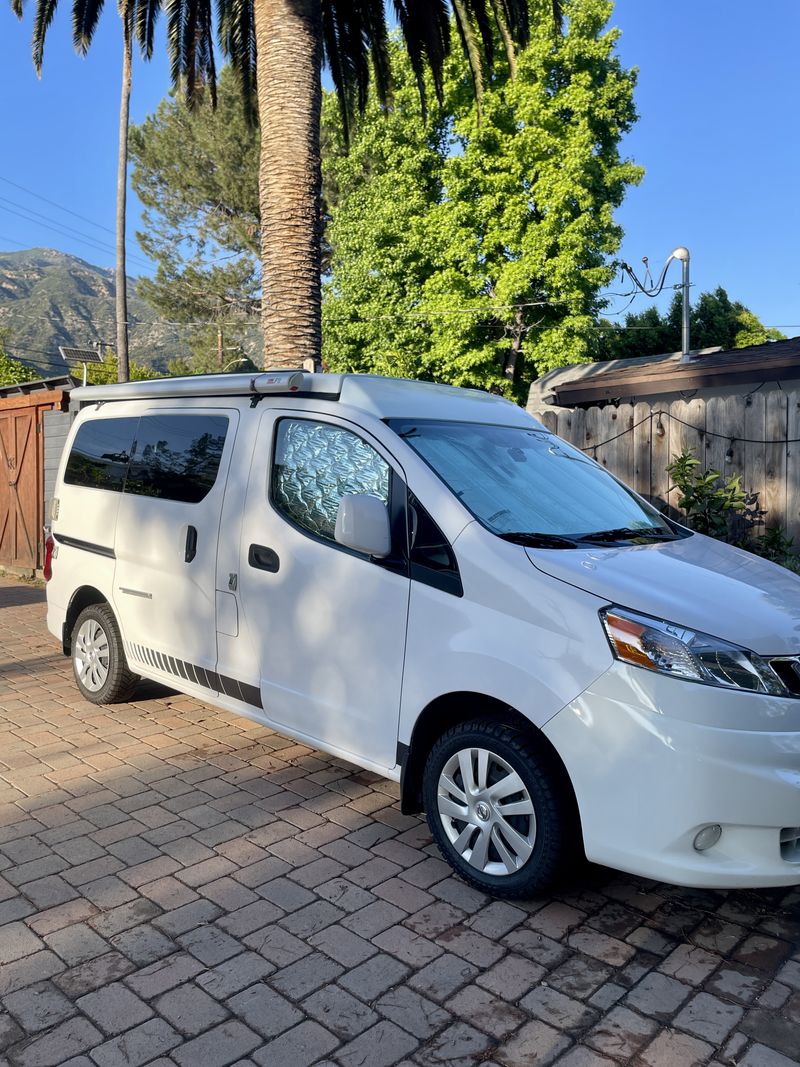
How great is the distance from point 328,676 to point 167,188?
116 feet

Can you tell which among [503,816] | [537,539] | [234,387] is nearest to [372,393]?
[234,387]

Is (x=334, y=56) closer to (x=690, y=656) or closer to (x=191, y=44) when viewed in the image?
(x=191, y=44)

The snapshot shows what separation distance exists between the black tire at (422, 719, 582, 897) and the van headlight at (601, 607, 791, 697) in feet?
1.83

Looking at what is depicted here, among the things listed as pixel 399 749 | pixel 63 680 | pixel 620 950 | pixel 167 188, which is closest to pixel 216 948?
pixel 399 749

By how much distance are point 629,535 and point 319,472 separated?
1.50m

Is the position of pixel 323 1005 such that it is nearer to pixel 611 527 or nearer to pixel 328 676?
pixel 328 676

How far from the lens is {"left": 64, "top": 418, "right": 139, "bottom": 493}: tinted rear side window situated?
543 centimetres

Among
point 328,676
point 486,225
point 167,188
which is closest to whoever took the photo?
point 328,676

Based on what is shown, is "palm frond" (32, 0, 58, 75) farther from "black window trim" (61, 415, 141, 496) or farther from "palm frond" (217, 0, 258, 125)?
"black window trim" (61, 415, 141, 496)

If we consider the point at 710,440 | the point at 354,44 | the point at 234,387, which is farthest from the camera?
the point at 354,44

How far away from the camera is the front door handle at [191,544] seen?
462cm

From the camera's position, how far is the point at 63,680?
658 cm

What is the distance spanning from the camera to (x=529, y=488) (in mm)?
3920

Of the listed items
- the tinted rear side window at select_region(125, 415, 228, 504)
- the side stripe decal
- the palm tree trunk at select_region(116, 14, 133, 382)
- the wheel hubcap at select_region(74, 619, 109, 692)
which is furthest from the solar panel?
the side stripe decal
